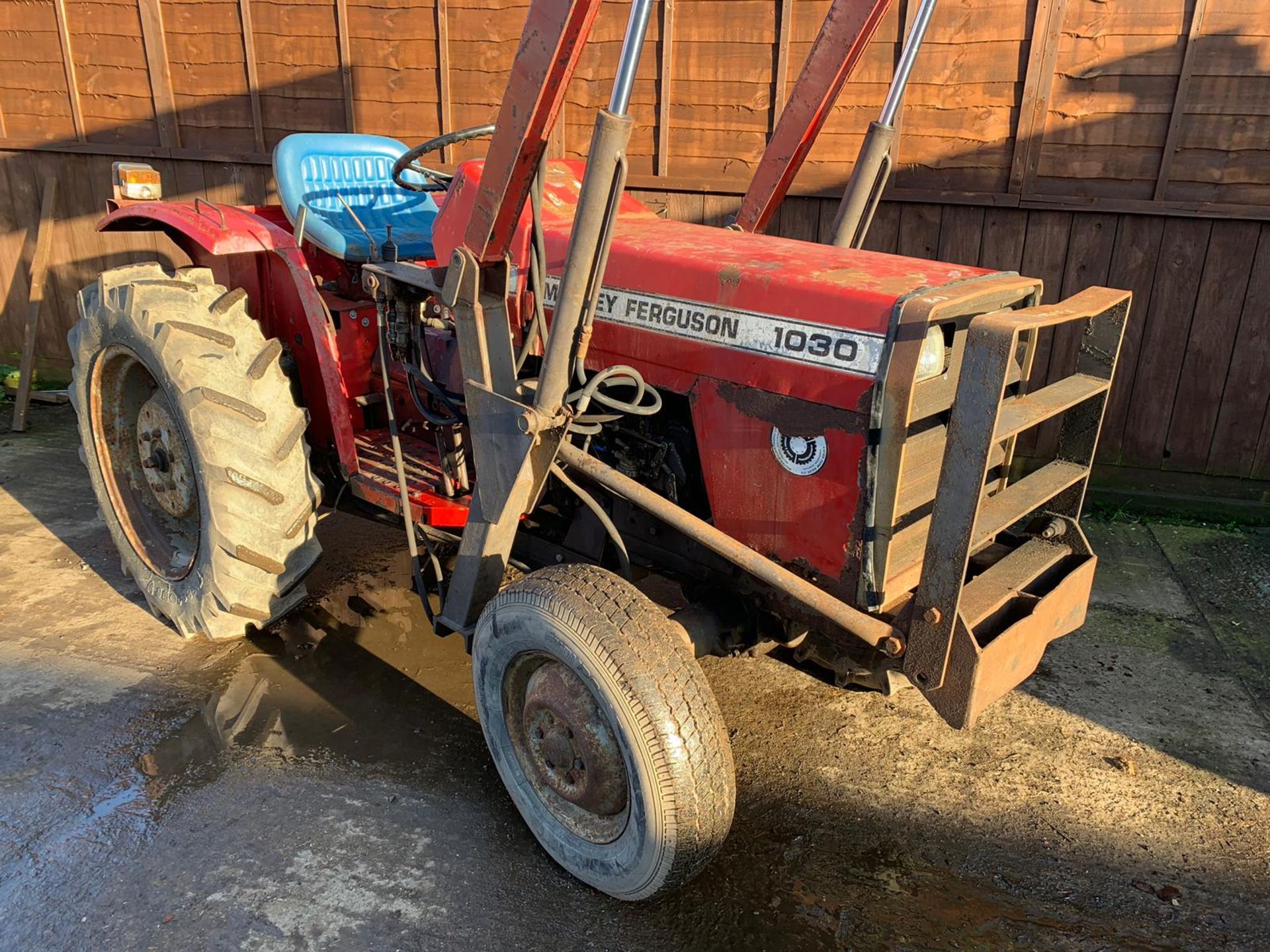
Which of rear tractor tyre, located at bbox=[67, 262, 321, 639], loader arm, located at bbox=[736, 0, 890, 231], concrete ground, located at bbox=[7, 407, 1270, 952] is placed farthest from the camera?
rear tractor tyre, located at bbox=[67, 262, 321, 639]

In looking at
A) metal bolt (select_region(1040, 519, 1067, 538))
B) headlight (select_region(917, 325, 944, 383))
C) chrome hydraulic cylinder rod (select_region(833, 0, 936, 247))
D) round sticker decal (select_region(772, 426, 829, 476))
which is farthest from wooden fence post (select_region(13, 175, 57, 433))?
metal bolt (select_region(1040, 519, 1067, 538))

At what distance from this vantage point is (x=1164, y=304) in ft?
15.4

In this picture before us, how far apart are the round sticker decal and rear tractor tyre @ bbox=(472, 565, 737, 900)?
50cm

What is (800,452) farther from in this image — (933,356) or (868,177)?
(868,177)

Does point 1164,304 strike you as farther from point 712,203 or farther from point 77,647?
point 77,647

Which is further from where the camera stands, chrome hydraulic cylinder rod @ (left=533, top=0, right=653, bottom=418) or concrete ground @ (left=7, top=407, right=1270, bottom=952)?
concrete ground @ (left=7, top=407, right=1270, bottom=952)

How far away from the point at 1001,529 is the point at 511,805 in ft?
5.14

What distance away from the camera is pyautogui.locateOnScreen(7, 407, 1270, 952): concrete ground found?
2320 mm

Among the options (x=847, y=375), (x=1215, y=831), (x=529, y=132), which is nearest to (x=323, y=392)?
(x=529, y=132)

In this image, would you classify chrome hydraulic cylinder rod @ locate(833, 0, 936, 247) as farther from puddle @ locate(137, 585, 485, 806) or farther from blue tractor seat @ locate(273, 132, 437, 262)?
puddle @ locate(137, 585, 485, 806)

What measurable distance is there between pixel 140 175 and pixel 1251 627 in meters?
4.93

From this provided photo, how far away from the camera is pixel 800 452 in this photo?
2.34m

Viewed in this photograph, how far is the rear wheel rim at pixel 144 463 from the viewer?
3.51 m

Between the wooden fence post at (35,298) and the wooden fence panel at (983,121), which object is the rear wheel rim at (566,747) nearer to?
the wooden fence panel at (983,121)
